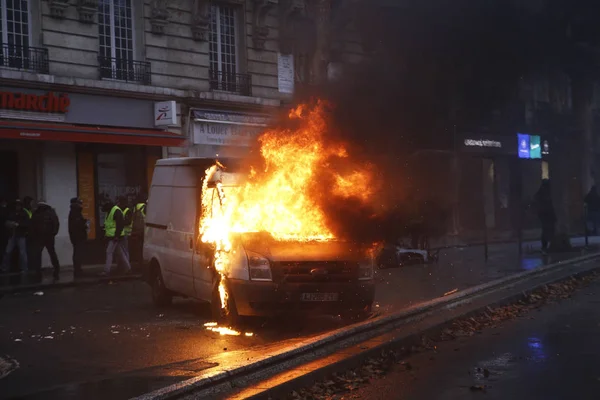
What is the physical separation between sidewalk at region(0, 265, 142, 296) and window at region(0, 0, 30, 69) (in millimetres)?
4823

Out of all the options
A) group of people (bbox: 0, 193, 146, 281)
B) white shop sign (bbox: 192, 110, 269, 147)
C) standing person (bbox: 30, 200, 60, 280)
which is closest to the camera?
standing person (bbox: 30, 200, 60, 280)

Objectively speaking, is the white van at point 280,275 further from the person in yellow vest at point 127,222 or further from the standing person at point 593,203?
the standing person at point 593,203

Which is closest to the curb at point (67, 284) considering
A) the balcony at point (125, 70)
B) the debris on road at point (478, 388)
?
the balcony at point (125, 70)

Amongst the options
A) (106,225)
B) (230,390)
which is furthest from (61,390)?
(106,225)

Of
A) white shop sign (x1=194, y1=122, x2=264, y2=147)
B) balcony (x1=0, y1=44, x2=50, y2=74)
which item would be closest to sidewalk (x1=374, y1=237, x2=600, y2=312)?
white shop sign (x1=194, y1=122, x2=264, y2=147)

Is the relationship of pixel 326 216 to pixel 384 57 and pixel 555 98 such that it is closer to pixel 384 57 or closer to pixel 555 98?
pixel 384 57

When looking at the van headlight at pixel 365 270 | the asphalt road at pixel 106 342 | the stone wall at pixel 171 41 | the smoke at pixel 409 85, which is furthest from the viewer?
the stone wall at pixel 171 41

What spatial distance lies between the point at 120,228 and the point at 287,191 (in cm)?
813

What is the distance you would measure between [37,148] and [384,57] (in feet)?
36.2

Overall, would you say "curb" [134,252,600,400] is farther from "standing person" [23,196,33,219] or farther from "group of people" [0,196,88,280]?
"standing person" [23,196,33,219]

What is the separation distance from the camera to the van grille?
9.83 m

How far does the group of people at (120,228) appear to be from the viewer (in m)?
18.1

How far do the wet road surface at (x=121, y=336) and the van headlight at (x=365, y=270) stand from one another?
0.68 meters

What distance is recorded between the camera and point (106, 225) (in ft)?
59.6
